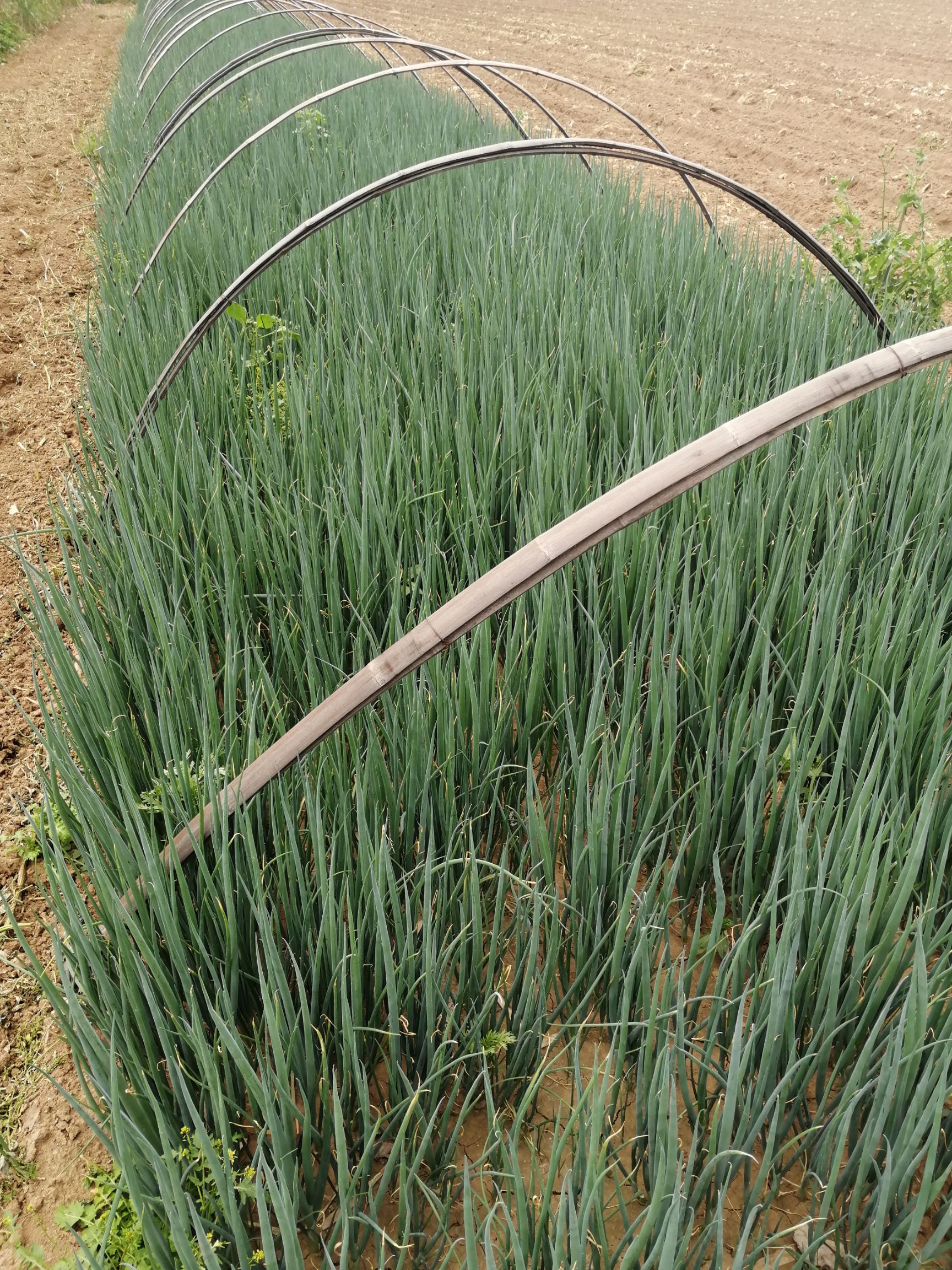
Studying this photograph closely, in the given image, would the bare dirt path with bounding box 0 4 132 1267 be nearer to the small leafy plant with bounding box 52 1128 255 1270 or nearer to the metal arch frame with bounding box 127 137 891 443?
the small leafy plant with bounding box 52 1128 255 1270

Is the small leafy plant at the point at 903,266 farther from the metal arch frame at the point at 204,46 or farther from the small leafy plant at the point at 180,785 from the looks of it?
the metal arch frame at the point at 204,46

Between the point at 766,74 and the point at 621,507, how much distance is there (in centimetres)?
1015

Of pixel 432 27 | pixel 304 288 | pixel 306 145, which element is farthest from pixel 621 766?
pixel 432 27

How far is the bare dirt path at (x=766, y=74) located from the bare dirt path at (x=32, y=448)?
4033 millimetres

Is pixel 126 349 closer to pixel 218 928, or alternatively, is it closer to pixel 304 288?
pixel 304 288

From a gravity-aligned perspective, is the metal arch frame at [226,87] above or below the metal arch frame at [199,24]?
below

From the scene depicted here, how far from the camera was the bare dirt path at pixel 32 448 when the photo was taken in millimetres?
1017

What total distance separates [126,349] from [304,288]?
0.59 meters

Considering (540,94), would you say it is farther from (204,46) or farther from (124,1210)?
(124,1210)

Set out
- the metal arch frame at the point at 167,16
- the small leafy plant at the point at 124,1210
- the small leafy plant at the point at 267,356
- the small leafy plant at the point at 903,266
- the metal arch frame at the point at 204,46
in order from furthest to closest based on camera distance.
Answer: the metal arch frame at the point at 167,16, the metal arch frame at the point at 204,46, the small leafy plant at the point at 903,266, the small leafy plant at the point at 267,356, the small leafy plant at the point at 124,1210

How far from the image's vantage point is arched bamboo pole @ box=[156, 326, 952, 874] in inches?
33.4

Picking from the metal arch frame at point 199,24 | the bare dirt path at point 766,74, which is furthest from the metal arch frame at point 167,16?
the bare dirt path at point 766,74

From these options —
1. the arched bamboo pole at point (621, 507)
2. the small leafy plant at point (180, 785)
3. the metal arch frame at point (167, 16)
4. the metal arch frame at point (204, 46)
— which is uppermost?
the metal arch frame at point (167, 16)

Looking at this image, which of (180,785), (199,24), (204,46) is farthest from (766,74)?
(180,785)
